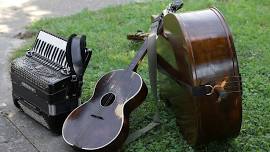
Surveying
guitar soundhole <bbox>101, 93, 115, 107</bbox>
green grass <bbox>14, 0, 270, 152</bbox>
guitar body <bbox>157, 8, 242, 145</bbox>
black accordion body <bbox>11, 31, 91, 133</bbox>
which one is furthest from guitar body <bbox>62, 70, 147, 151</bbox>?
guitar body <bbox>157, 8, 242, 145</bbox>

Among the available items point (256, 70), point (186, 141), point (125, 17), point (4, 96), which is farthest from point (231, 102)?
point (125, 17)

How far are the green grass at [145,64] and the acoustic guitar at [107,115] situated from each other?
266 mm

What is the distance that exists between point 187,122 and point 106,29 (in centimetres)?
256

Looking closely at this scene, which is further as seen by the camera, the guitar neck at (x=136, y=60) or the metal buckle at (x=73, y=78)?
the guitar neck at (x=136, y=60)

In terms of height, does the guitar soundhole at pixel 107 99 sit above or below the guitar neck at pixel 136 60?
below

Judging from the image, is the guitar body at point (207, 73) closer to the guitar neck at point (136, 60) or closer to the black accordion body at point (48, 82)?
the guitar neck at point (136, 60)

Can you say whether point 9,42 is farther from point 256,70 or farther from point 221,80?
point 221,80

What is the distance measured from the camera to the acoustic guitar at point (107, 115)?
117 inches

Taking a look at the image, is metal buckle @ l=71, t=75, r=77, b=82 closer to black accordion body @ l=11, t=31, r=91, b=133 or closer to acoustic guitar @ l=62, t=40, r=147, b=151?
black accordion body @ l=11, t=31, r=91, b=133

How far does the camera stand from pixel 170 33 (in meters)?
3.14

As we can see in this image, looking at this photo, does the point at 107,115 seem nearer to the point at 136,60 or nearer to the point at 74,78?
the point at 74,78

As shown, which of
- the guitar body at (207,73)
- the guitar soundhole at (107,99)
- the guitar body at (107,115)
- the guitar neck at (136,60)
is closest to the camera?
the guitar body at (207,73)

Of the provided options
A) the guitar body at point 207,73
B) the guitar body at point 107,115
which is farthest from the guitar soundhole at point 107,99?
the guitar body at point 207,73

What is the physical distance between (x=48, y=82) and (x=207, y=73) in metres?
1.10
